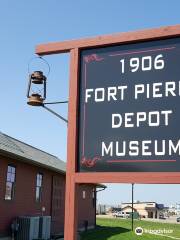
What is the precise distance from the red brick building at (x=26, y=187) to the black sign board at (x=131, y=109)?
16.0 metres

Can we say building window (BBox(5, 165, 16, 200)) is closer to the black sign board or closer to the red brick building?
the red brick building

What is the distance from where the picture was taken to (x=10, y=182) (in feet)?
79.2

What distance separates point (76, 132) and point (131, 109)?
0.85 metres

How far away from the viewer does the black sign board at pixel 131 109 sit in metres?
5.77

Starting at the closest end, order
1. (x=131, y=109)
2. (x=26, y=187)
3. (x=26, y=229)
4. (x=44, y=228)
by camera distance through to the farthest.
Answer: (x=131, y=109) → (x=26, y=229) → (x=26, y=187) → (x=44, y=228)

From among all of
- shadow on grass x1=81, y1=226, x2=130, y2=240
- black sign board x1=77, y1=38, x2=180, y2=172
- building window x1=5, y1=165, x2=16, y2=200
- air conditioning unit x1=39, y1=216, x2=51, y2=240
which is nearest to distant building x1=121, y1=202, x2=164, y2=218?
shadow on grass x1=81, y1=226, x2=130, y2=240

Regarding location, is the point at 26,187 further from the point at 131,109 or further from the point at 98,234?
the point at 131,109

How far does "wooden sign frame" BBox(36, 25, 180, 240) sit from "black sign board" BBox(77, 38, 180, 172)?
3.2 inches

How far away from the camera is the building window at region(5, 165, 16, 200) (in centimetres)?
2380

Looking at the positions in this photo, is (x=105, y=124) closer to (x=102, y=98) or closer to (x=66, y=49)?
(x=102, y=98)

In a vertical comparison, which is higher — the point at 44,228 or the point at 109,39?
the point at 109,39

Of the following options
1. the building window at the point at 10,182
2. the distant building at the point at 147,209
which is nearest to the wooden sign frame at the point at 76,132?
the building window at the point at 10,182

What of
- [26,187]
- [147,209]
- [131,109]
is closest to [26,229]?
[26,187]

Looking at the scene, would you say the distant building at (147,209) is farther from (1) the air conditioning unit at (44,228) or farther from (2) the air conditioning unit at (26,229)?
(2) the air conditioning unit at (26,229)
